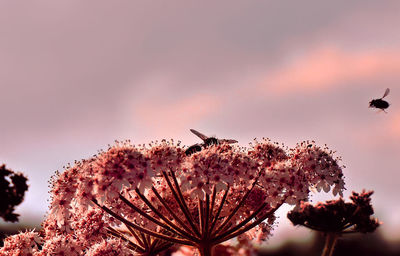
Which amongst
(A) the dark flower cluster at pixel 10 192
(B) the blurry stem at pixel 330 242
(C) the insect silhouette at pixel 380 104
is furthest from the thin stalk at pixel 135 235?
(C) the insect silhouette at pixel 380 104

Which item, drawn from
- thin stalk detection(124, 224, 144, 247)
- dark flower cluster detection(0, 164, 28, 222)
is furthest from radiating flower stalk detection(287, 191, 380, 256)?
dark flower cluster detection(0, 164, 28, 222)

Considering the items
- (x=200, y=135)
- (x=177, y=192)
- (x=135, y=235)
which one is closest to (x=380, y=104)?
(x=200, y=135)

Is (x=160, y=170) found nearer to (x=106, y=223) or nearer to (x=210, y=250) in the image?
(x=210, y=250)

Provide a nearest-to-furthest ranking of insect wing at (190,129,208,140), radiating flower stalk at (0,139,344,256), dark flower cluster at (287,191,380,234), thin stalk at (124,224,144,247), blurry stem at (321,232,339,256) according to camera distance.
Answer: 1. blurry stem at (321,232,339,256)
2. dark flower cluster at (287,191,380,234)
3. radiating flower stalk at (0,139,344,256)
4. thin stalk at (124,224,144,247)
5. insect wing at (190,129,208,140)

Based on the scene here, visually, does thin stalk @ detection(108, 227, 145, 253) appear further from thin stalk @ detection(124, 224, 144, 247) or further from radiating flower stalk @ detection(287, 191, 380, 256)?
radiating flower stalk @ detection(287, 191, 380, 256)

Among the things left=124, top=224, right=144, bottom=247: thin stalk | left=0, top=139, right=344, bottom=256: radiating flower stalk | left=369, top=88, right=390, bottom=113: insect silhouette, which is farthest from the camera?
left=369, top=88, right=390, bottom=113: insect silhouette

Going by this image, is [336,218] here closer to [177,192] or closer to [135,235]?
[177,192]

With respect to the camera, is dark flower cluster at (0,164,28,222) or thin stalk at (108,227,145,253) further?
thin stalk at (108,227,145,253)
